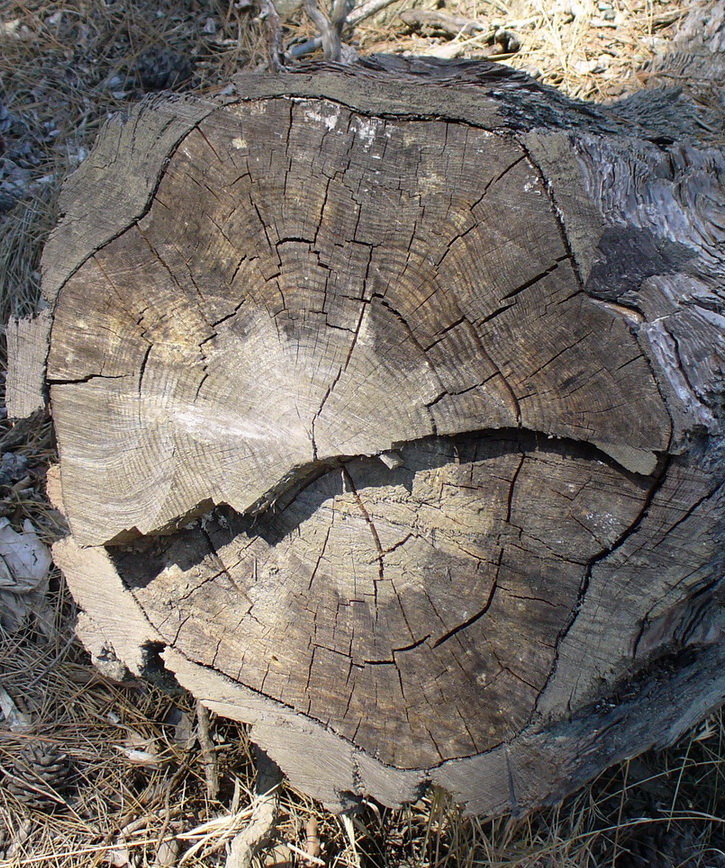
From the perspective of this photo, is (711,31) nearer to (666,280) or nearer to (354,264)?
(666,280)

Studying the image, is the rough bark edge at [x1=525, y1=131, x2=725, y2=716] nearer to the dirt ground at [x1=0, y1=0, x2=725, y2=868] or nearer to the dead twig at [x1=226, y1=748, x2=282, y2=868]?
the dirt ground at [x1=0, y1=0, x2=725, y2=868]

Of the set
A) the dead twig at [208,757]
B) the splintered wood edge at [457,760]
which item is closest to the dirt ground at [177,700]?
the dead twig at [208,757]

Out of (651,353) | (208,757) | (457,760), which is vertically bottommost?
(208,757)

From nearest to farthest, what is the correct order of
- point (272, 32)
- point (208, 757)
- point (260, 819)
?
point (260, 819), point (208, 757), point (272, 32)

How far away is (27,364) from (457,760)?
1.38 m

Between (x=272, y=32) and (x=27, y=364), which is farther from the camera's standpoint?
(x=272, y=32)

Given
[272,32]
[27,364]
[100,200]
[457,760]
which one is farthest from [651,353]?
[272,32]

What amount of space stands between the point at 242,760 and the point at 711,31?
3453 mm

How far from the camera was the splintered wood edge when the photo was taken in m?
1.46

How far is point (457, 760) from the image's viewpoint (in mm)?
1490

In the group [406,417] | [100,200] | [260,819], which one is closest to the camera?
[406,417]

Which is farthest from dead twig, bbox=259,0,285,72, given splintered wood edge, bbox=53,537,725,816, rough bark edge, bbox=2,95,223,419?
splintered wood edge, bbox=53,537,725,816

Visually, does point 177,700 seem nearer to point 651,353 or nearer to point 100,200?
→ point 100,200

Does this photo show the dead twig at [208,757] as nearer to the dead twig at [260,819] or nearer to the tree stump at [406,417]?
Answer: the dead twig at [260,819]
